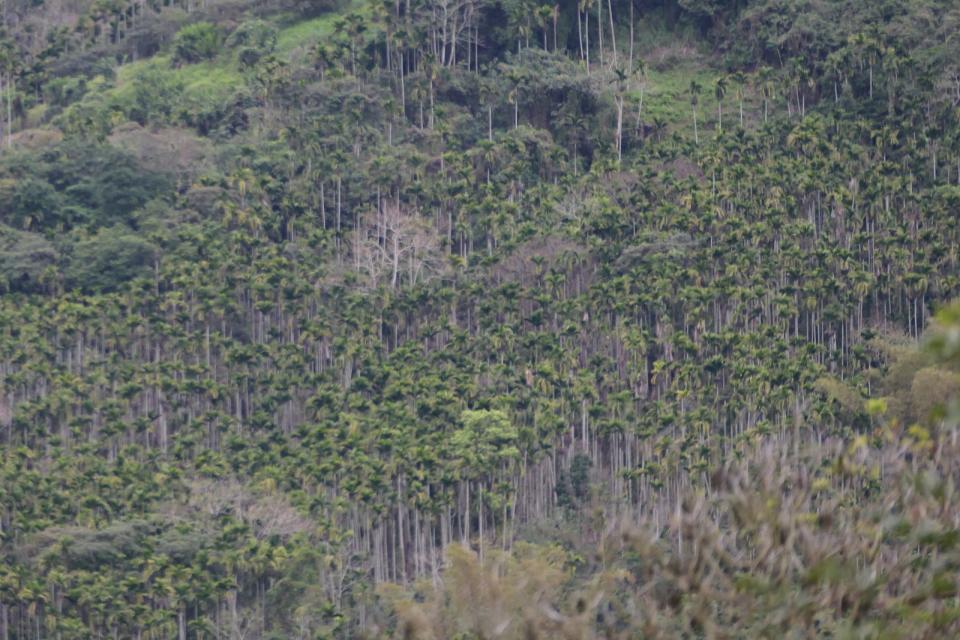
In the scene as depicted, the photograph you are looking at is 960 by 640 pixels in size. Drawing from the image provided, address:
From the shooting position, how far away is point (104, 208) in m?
80.9

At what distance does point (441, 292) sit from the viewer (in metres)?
68.2

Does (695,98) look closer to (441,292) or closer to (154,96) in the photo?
(441,292)

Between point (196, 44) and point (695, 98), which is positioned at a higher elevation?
point (196, 44)

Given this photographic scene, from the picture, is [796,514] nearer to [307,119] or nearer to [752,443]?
[752,443]

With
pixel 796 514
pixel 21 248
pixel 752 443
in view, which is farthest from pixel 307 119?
pixel 796 514

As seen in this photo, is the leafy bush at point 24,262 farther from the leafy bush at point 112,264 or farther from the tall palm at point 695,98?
the tall palm at point 695,98

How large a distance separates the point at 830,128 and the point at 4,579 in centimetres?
3992

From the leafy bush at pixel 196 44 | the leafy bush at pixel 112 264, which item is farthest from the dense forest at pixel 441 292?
the leafy bush at pixel 196 44

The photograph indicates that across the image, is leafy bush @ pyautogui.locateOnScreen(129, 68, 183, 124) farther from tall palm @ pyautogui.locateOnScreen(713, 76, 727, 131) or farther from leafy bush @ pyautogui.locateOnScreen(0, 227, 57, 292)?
tall palm @ pyautogui.locateOnScreen(713, 76, 727, 131)

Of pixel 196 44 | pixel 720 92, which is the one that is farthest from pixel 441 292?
pixel 196 44

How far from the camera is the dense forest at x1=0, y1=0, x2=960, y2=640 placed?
56188 millimetres

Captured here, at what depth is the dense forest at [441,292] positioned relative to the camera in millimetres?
56188

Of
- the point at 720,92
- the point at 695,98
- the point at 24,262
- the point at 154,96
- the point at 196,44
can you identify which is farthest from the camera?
the point at 196,44

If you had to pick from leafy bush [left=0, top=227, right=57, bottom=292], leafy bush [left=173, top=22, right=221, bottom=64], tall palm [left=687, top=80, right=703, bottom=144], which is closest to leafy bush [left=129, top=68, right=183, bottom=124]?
leafy bush [left=173, top=22, right=221, bottom=64]
